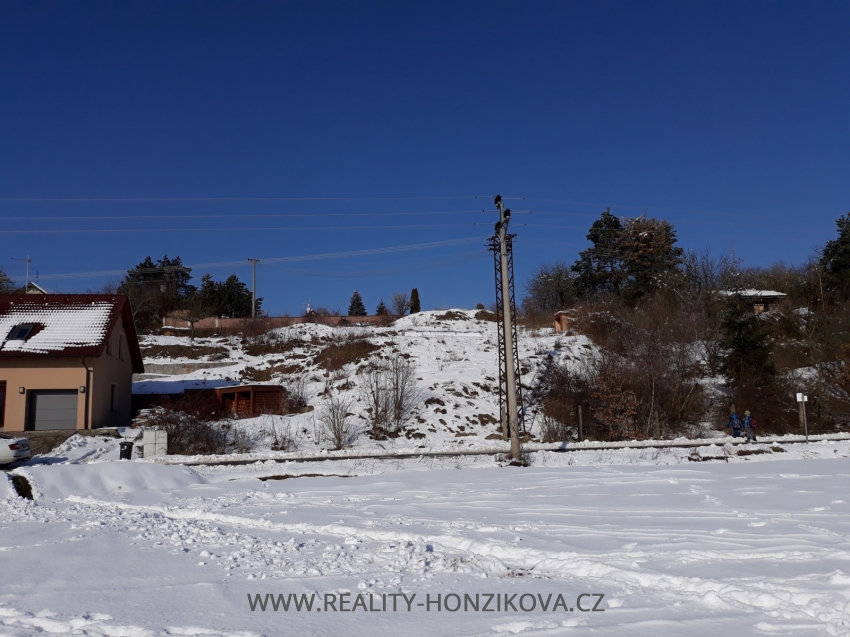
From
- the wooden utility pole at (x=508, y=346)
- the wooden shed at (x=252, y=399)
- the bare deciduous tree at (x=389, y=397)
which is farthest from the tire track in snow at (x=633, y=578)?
the wooden shed at (x=252, y=399)

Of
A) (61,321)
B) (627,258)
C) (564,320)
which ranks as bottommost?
(61,321)

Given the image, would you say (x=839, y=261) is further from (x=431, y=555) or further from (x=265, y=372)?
(x=431, y=555)

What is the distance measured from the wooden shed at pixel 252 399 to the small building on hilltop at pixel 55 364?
221 inches

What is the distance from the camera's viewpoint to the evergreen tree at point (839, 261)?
5159 centimetres

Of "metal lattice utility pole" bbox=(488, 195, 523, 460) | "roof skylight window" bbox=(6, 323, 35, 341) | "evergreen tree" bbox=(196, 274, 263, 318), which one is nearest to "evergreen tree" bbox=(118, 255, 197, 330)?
"evergreen tree" bbox=(196, 274, 263, 318)

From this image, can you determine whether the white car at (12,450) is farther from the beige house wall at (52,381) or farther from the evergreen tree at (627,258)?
the evergreen tree at (627,258)

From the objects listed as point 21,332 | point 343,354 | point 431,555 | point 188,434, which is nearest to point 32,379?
point 21,332

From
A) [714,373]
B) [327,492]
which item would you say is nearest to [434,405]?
[714,373]

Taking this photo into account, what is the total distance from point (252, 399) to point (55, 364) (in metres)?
9.29

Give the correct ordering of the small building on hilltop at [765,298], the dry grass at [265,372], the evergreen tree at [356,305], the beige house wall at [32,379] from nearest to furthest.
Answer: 1. the beige house wall at [32,379]
2. the dry grass at [265,372]
3. the small building on hilltop at [765,298]
4. the evergreen tree at [356,305]

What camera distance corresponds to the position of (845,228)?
54.2 meters

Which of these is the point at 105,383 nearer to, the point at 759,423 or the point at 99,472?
the point at 99,472

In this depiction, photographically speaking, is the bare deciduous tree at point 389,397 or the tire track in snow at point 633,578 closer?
the tire track in snow at point 633,578

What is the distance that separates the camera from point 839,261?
53344mm
